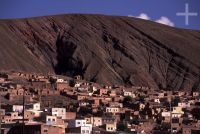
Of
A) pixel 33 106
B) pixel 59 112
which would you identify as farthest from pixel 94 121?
pixel 33 106

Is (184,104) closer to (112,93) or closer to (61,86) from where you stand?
(112,93)

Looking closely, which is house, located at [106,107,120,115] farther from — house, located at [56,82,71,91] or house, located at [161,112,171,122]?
house, located at [56,82,71,91]

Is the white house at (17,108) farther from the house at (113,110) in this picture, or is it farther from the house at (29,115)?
the house at (113,110)

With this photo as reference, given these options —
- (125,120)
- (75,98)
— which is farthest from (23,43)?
(125,120)

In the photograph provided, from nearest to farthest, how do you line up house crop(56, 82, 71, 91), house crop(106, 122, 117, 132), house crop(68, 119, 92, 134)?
house crop(68, 119, 92, 134)
house crop(106, 122, 117, 132)
house crop(56, 82, 71, 91)

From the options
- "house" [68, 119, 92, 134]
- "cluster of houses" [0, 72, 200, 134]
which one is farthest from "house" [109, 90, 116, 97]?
"house" [68, 119, 92, 134]

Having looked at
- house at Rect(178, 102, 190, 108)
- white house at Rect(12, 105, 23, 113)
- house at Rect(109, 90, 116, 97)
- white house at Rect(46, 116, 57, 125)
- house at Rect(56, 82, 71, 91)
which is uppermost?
house at Rect(56, 82, 71, 91)

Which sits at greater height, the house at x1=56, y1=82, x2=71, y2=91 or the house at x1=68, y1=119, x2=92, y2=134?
the house at x1=56, y1=82, x2=71, y2=91
